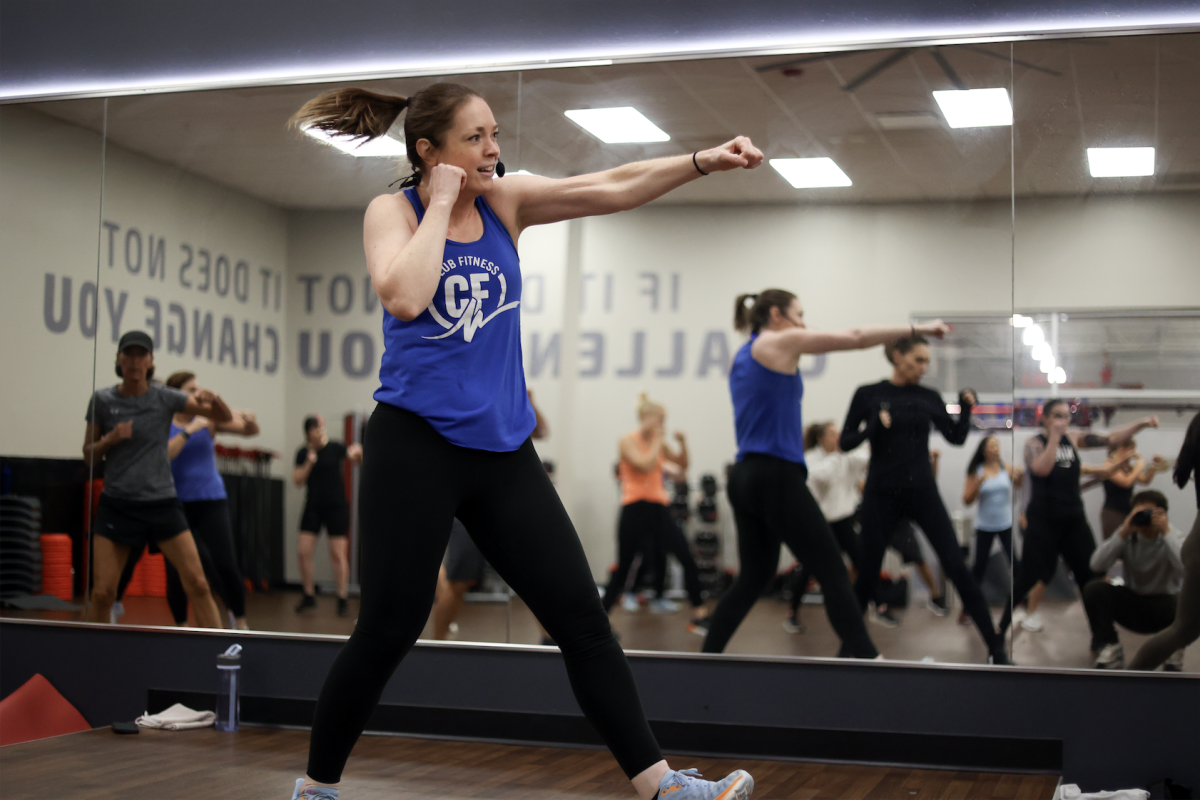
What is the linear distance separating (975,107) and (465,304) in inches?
94.4

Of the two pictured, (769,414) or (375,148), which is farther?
(375,148)

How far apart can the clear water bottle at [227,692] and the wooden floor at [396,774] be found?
18cm

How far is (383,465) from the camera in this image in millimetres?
2271

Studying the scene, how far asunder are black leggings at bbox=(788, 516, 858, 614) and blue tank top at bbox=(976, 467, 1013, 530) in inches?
18.4

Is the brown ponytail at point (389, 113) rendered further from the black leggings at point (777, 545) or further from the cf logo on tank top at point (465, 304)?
the black leggings at point (777, 545)

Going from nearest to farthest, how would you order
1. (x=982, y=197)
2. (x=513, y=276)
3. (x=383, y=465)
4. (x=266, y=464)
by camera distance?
(x=383, y=465), (x=513, y=276), (x=982, y=197), (x=266, y=464)

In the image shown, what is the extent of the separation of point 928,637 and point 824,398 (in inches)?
43.7

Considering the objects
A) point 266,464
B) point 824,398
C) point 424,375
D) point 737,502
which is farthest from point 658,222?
point 424,375

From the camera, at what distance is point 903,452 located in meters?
4.19

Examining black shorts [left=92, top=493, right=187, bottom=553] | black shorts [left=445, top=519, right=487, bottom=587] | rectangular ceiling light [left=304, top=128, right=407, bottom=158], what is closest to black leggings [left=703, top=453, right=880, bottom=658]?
black shorts [left=445, top=519, right=487, bottom=587]

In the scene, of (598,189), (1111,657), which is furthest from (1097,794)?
(598,189)

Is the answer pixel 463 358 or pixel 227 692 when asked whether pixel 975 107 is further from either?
pixel 227 692

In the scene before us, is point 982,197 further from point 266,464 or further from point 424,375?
point 266,464

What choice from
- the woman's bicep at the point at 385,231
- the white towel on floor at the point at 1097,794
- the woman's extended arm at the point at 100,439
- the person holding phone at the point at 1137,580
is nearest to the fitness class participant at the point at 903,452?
the person holding phone at the point at 1137,580
